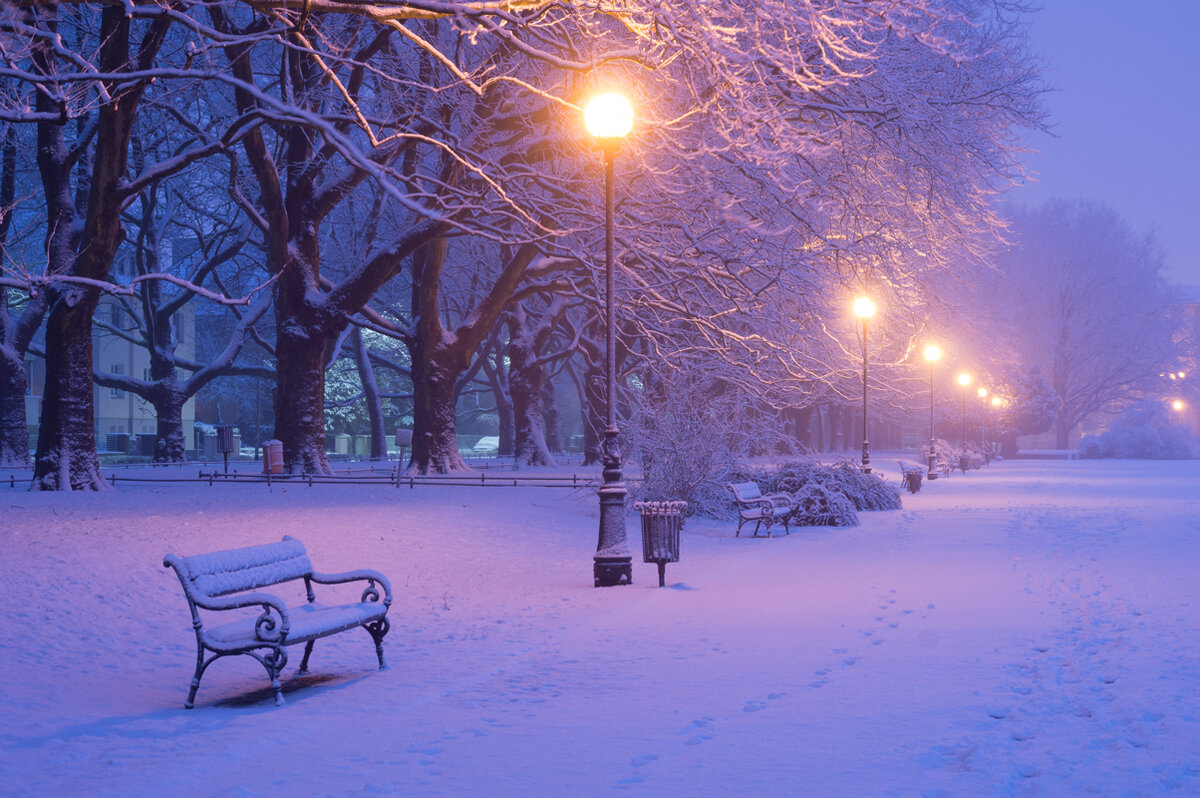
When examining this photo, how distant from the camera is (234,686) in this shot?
822 centimetres

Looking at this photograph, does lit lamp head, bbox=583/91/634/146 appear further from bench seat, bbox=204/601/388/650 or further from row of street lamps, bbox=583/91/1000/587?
bench seat, bbox=204/601/388/650

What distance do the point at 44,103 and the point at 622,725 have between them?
67.2 ft

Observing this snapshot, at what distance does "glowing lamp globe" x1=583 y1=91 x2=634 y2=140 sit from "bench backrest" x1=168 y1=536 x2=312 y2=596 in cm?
650

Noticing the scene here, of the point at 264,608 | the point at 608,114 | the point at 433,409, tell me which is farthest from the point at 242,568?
the point at 433,409

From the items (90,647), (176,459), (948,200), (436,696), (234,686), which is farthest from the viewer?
(176,459)

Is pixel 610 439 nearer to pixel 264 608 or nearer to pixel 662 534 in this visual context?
pixel 662 534

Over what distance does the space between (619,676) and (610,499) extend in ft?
18.3

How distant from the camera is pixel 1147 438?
241 feet

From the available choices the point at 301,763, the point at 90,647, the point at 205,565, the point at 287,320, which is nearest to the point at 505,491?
the point at 287,320

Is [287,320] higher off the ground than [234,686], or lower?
higher

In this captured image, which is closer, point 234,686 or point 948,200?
point 234,686

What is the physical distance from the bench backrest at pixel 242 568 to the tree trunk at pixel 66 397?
42.8 ft

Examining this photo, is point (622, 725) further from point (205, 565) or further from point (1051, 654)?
point (1051, 654)

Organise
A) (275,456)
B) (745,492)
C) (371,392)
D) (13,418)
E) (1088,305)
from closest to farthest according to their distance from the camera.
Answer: (745,492)
(275,456)
(13,418)
(371,392)
(1088,305)
